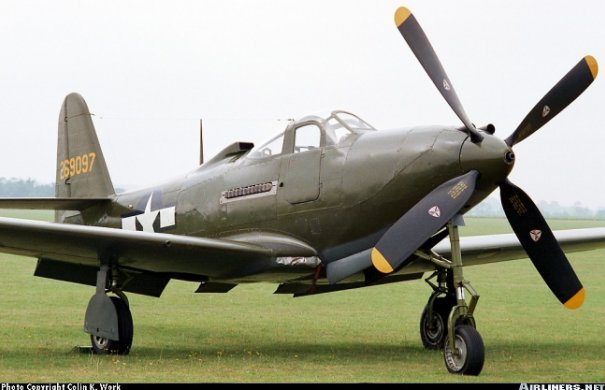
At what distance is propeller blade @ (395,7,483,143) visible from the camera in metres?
10.3

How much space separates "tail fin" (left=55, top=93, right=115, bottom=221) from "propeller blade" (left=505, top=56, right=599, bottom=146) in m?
7.09

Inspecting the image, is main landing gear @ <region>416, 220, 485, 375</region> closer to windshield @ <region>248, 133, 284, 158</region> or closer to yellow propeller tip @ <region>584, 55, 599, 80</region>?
yellow propeller tip @ <region>584, 55, 599, 80</region>

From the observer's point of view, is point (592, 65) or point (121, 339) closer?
point (592, 65)

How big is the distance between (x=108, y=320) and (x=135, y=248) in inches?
34.4

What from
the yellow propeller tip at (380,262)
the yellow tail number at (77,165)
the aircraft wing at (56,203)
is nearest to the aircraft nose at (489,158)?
the yellow propeller tip at (380,262)

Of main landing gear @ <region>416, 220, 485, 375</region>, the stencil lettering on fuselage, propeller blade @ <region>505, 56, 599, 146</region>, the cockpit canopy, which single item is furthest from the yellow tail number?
propeller blade @ <region>505, 56, 599, 146</region>

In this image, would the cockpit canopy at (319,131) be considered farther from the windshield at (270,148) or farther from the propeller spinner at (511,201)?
the propeller spinner at (511,201)

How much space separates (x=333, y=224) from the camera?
11047mm

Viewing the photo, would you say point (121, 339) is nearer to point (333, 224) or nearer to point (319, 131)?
point (333, 224)

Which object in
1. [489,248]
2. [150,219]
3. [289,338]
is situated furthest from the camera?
[289,338]

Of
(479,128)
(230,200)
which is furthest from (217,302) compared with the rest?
(479,128)

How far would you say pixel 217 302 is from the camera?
20.3 metres

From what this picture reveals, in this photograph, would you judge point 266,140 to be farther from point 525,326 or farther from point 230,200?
point 525,326

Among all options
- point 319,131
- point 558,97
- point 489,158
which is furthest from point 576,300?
point 319,131
